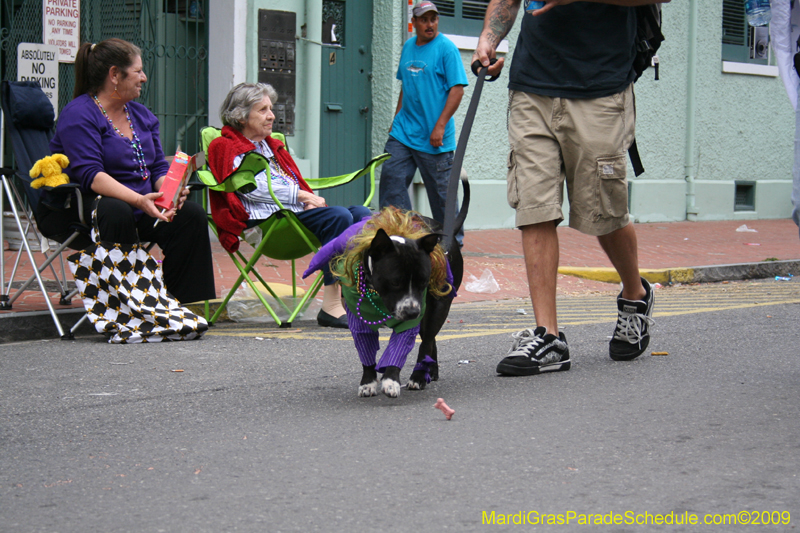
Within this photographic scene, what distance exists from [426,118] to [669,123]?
6.91m

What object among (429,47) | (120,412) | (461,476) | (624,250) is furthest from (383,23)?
(461,476)

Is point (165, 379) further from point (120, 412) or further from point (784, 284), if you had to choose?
point (784, 284)

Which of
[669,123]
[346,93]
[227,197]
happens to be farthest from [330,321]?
[669,123]

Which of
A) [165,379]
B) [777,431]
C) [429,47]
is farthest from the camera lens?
[429,47]

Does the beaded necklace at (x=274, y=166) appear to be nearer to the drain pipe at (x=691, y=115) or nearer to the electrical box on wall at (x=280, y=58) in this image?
the electrical box on wall at (x=280, y=58)

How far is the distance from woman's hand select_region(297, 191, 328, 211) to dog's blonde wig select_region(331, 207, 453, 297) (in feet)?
7.00

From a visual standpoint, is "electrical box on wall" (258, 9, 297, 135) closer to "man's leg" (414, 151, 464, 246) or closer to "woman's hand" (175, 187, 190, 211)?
"man's leg" (414, 151, 464, 246)

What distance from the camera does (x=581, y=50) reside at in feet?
13.8

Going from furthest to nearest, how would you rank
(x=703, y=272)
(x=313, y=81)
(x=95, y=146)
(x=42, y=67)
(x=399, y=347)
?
(x=313, y=81), (x=703, y=272), (x=42, y=67), (x=95, y=146), (x=399, y=347)

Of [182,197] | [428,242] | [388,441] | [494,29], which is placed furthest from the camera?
[182,197]

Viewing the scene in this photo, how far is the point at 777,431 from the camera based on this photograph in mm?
3104

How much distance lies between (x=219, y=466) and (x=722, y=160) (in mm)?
13224

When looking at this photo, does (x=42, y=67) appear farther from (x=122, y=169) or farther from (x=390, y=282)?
(x=390, y=282)

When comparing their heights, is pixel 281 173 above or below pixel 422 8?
below
